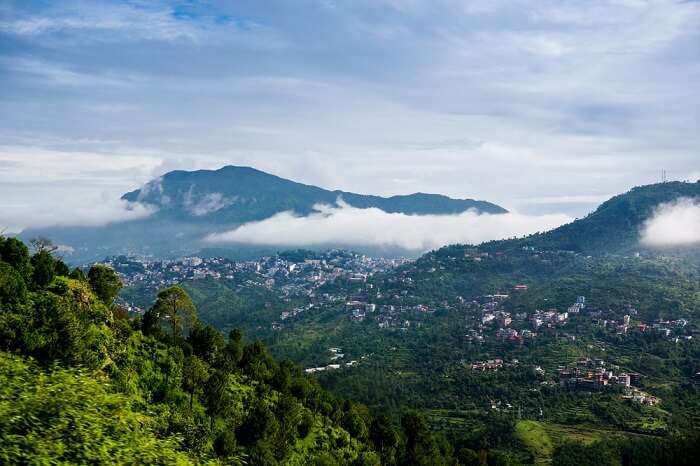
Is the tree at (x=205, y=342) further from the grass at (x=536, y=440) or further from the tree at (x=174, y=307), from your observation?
the grass at (x=536, y=440)

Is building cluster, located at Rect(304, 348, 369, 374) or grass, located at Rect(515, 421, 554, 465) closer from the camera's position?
grass, located at Rect(515, 421, 554, 465)

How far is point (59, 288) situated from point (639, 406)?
101604mm

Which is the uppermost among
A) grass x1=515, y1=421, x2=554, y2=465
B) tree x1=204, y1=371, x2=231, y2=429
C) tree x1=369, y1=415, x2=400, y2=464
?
tree x1=204, y1=371, x2=231, y2=429

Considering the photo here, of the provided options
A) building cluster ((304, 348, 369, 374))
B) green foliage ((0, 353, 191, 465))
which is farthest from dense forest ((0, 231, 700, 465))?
building cluster ((304, 348, 369, 374))

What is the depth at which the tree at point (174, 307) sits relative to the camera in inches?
1359

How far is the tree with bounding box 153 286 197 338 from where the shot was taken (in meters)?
34.5

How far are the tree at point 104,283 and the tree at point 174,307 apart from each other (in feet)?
9.32

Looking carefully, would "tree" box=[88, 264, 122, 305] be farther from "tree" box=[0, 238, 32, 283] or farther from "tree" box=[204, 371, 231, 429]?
"tree" box=[204, 371, 231, 429]

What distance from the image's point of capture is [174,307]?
34594mm

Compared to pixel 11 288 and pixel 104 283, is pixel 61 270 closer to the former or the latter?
pixel 104 283

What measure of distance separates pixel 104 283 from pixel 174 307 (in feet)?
14.8

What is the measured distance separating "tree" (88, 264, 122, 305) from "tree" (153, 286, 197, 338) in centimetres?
284

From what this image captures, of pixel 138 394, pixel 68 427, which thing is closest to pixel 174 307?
pixel 138 394

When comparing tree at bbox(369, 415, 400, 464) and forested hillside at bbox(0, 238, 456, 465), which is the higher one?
forested hillside at bbox(0, 238, 456, 465)
